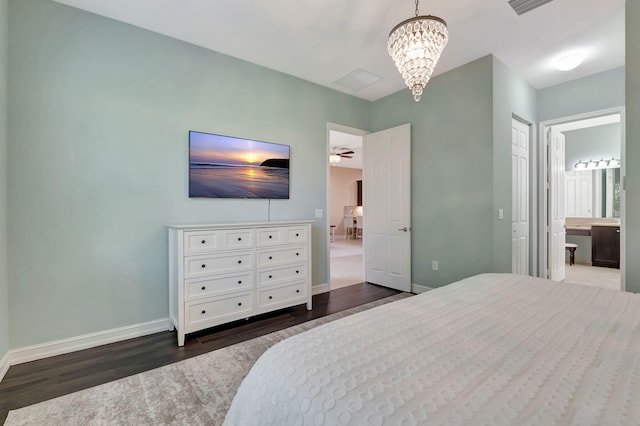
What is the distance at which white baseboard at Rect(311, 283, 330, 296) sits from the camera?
380 cm

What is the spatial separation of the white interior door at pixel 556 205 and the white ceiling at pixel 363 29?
103 centimetres

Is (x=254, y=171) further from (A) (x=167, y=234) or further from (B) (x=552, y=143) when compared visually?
(B) (x=552, y=143)

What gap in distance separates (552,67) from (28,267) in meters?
5.56

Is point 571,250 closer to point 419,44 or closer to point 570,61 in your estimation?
point 570,61

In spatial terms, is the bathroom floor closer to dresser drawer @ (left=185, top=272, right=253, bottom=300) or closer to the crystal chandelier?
the crystal chandelier

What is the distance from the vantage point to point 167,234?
2730 millimetres

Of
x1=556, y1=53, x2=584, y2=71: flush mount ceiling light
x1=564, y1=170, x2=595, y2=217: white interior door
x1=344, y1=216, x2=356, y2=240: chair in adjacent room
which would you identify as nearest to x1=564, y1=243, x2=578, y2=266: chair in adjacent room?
x1=564, y1=170, x2=595, y2=217: white interior door

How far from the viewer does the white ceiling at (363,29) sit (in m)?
2.34

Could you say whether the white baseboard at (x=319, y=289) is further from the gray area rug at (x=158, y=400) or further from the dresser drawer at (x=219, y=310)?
the gray area rug at (x=158, y=400)

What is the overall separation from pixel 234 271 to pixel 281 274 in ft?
1.78

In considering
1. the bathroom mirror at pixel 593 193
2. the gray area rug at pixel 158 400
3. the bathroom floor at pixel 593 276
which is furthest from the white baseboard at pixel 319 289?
the bathroom mirror at pixel 593 193

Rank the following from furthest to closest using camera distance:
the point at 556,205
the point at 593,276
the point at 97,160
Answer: the point at 593,276 < the point at 556,205 < the point at 97,160

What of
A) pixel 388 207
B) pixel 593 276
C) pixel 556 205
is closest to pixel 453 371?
pixel 388 207

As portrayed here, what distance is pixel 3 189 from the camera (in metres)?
2.03
